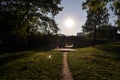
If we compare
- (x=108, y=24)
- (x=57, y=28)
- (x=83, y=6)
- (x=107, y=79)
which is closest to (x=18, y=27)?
(x=57, y=28)

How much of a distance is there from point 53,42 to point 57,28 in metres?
25.4

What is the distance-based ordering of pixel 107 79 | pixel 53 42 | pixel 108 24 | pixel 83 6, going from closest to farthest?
pixel 107 79 → pixel 83 6 → pixel 53 42 → pixel 108 24

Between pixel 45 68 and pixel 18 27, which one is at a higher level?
pixel 18 27

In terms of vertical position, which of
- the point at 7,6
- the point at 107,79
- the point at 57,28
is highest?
the point at 7,6

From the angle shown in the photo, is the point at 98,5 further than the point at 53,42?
No

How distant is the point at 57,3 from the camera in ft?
183

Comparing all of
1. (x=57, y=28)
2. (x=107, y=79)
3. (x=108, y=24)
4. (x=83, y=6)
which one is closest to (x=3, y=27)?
(x=57, y=28)

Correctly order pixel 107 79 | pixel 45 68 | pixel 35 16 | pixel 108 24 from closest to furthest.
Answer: pixel 107 79, pixel 45 68, pixel 35 16, pixel 108 24

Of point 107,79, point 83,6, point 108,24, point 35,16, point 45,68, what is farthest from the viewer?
point 108,24

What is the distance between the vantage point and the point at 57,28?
180ft

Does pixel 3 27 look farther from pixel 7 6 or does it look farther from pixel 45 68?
pixel 45 68

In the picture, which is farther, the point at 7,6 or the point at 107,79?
the point at 7,6

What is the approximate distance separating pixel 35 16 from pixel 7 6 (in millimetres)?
8040

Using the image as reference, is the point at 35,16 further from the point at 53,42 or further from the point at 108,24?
the point at 108,24
